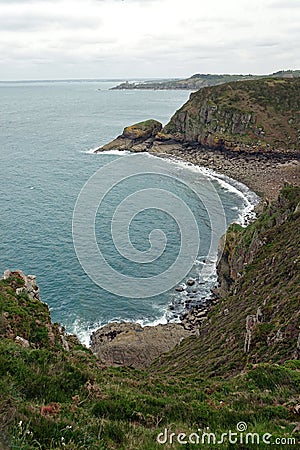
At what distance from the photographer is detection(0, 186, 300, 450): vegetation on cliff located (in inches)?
345

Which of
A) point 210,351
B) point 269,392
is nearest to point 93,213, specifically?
point 210,351

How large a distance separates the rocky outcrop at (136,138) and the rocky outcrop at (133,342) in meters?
81.9

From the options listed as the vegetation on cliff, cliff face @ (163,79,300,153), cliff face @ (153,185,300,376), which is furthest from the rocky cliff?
the vegetation on cliff

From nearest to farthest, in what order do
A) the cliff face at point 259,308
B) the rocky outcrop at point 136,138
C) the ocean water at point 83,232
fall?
the cliff face at point 259,308, the ocean water at point 83,232, the rocky outcrop at point 136,138

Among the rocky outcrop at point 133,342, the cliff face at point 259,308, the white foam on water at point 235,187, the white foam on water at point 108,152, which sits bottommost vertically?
the rocky outcrop at point 133,342

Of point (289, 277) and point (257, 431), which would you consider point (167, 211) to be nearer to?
point (289, 277)

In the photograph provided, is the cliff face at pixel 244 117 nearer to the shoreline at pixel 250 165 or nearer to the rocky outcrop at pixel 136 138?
the shoreline at pixel 250 165

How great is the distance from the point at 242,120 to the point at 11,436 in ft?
367

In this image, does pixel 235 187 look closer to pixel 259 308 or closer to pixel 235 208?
pixel 235 208

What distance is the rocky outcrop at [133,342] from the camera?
33094mm

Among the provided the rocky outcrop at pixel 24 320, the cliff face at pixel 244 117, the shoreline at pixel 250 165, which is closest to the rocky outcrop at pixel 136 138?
the cliff face at pixel 244 117

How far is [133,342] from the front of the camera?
34375mm

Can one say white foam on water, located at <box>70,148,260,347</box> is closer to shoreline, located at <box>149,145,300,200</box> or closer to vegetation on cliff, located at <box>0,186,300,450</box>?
shoreline, located at <box>149,145,300,200</box>

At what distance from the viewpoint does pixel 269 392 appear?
1391cm
